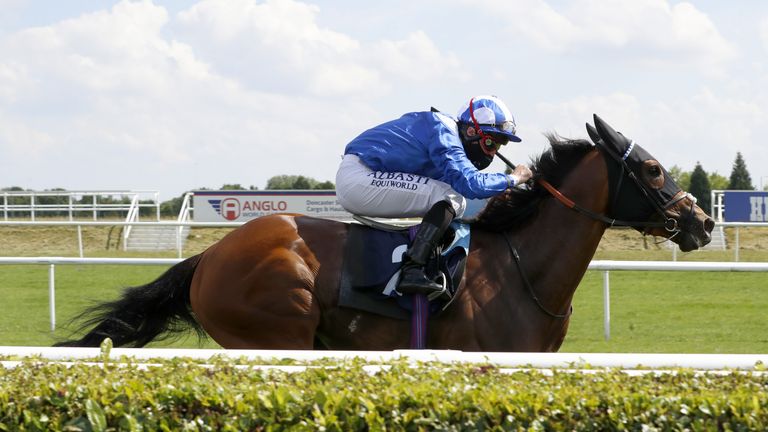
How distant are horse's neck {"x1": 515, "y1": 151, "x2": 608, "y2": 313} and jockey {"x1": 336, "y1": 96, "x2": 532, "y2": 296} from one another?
21 centimetres

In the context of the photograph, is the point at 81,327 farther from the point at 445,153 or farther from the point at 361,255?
the point at 445,153

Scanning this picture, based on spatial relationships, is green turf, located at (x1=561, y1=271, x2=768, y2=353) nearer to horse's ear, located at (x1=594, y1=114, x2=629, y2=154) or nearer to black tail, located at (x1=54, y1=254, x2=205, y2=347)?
horse's ear, located at (x1=594, y1=114, x2=629, y2=154)

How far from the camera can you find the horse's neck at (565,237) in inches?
162

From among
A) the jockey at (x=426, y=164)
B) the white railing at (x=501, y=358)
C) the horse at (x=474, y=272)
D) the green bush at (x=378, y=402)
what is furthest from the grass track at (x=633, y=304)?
the green bush at (x=378, y=402)

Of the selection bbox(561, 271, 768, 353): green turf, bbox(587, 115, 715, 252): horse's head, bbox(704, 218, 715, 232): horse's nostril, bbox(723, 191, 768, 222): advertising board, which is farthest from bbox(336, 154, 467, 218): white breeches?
bbox(723, 191, 768, 222): advertising board

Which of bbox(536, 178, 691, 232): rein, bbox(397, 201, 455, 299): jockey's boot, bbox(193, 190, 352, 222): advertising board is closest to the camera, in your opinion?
bbox(397, 201, 455, 299): jockey's boot

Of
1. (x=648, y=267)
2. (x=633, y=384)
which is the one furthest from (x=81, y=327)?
(x=648, y=267)

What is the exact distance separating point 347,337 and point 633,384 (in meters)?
1.70

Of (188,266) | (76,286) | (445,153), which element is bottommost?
(76,286)

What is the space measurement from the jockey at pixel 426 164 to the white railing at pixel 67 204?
15.3 metres

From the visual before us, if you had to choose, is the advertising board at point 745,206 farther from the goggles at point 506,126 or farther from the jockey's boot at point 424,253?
the jockey's boot at point 424,253

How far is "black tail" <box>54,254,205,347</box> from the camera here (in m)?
4.28

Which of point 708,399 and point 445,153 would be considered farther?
point 445,153

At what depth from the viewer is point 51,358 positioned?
111 inches
